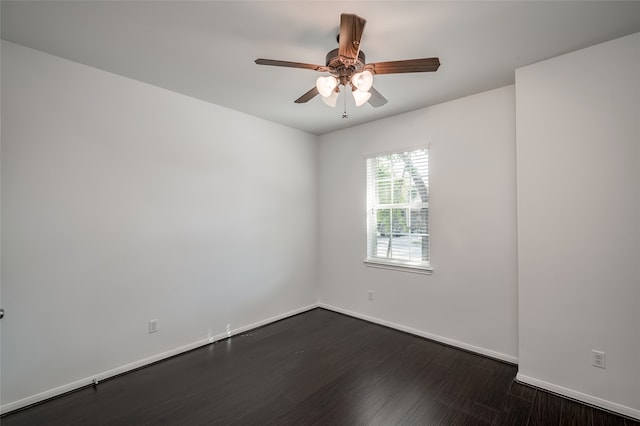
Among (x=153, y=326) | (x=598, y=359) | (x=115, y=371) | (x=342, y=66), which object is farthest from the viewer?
(x=153, y=326)

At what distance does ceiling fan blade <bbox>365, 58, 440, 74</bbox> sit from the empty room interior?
1 centimetres

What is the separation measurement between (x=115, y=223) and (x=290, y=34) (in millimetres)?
2136

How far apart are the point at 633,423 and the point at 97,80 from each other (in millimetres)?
4761

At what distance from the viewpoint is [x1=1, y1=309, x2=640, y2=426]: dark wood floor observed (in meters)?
1.96

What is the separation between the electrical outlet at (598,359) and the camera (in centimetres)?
207

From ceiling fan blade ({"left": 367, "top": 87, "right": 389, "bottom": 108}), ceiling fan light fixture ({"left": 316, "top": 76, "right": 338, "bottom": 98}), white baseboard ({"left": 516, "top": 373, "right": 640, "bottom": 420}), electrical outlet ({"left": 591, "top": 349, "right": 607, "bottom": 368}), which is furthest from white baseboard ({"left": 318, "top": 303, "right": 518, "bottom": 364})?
ceiling fan light fixture ({"left": 316, "top": 76, "right": 338, "bottom": 98})

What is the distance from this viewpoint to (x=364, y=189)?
389 cm

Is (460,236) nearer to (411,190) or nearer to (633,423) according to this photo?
(411,190)

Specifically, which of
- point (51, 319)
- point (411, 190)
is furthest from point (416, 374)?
point (51, 319)

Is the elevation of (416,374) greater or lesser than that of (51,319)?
lesser

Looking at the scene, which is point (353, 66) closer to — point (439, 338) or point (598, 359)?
point (598, 359)

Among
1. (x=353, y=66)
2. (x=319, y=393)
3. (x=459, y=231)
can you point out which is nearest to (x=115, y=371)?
(x=319, y=393)

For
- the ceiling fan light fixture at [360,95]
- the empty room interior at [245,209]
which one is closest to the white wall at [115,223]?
the empty room interior at [245,209]

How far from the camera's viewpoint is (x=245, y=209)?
3.51 m
